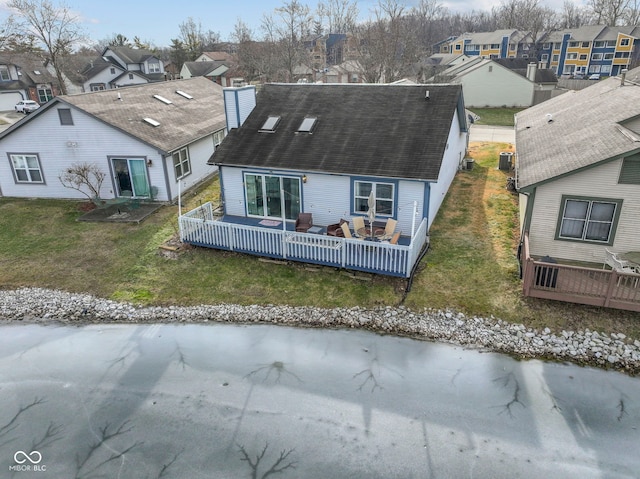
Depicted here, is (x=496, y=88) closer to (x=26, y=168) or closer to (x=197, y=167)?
(x=197, y=167)

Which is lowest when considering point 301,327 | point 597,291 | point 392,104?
point 301,327

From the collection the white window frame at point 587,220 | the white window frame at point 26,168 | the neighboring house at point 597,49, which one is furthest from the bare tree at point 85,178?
the neighboring house at point 597,49

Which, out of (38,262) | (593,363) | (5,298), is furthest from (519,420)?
(38,262)

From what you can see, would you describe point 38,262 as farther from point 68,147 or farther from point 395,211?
point 395,211

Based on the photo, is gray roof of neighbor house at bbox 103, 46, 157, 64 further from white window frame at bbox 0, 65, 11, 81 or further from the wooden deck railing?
the wooden deck railing

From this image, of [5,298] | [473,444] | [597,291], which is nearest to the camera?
[473,444]

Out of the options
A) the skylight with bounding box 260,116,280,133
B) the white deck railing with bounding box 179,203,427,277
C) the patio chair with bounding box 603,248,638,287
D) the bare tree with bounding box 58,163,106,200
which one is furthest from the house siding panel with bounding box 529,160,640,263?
the bare tree with bounding box 58,163,106,200

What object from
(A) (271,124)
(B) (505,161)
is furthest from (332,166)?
(B) (505,161)
